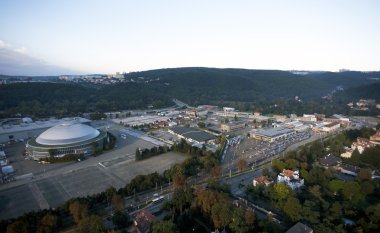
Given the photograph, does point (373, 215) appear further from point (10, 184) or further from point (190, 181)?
point (10, 184)

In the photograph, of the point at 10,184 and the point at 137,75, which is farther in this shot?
the point at 137,75

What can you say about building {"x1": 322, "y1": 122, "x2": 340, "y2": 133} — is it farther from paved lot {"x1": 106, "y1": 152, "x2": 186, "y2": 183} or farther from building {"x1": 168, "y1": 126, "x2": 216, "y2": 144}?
paved lot {"x1": 106, "y1": 152, "x2": 186, "y2": 183}

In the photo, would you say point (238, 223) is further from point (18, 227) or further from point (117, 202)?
point (18, 227)

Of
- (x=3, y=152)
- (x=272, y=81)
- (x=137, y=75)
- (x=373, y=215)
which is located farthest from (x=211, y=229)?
(x=137, y=75)

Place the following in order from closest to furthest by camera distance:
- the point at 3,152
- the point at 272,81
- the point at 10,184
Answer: the point at 10,184
the point at 3,152
the point at 272,81

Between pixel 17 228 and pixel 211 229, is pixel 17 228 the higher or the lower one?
the higher one

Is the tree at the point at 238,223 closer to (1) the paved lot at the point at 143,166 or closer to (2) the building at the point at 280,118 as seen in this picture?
(1) the paved lot at the point at 143,166

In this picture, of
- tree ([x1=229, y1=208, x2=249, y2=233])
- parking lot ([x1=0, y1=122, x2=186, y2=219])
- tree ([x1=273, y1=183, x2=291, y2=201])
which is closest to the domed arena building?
parking lot ([x1=0, y1=122, x2=186, y2=219])

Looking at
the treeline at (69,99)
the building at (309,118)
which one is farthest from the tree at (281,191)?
the treeline at (69,99)
